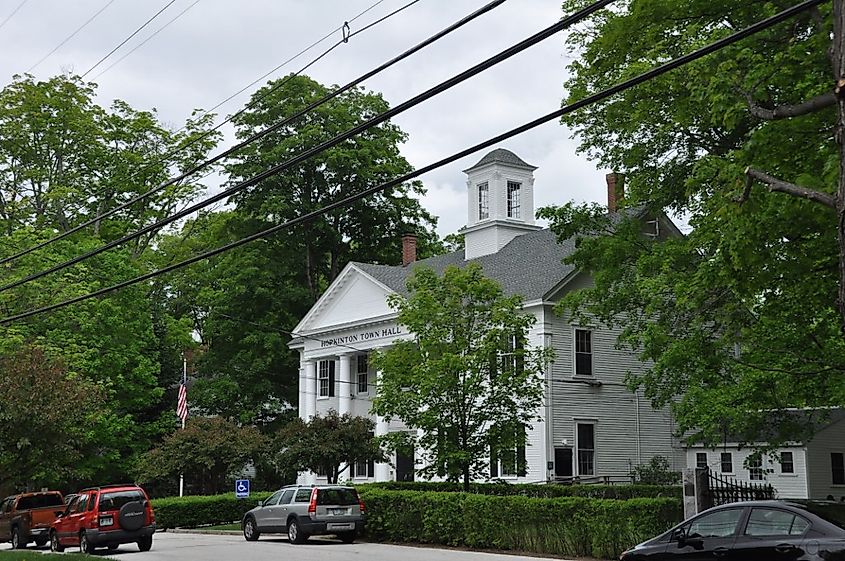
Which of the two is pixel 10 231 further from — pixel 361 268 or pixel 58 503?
pixel 58 503

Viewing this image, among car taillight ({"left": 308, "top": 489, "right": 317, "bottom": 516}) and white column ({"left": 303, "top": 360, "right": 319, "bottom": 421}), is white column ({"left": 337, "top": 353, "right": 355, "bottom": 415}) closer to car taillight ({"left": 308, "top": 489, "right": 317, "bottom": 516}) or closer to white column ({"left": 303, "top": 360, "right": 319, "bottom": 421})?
white column ({"left": 303, "top": 360, "right": 319, "bottom": 421})

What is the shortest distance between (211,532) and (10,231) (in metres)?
22.1

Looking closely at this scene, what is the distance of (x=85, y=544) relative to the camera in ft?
93.5

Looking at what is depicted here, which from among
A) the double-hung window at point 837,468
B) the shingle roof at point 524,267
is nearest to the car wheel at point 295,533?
the shingle roof at point 524,267

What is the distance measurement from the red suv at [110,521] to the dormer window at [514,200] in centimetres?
2562

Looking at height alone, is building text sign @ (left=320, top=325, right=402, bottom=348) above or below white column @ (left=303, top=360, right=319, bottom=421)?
above

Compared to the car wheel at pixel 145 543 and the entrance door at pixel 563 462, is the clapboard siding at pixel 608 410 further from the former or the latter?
the car wheel at pixel 145 543

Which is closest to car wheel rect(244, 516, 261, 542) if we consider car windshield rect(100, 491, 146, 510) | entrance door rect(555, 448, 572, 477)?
car windshield rect(100, 491, 146, 510)

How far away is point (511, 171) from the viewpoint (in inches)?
1970

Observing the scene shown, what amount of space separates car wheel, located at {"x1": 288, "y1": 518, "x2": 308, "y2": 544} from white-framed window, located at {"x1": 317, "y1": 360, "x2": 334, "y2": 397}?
890 inches

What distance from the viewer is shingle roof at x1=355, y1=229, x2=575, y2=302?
42094 mm

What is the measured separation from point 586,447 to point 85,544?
20.2 metres

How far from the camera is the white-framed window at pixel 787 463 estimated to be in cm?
4078

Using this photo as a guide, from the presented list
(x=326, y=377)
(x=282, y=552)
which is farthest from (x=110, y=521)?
(x=326, y=377)
